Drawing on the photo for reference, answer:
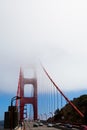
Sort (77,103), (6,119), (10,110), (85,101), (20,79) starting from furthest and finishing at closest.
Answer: (20,79)
(77,103)
(85,101)
(10,110)
(6,119)

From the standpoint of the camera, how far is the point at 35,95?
417 ft

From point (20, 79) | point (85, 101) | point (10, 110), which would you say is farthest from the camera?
point (20, 79)

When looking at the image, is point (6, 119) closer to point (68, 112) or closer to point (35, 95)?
point (68, 112)

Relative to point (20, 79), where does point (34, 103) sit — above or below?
below

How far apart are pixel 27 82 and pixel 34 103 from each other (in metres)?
7.98

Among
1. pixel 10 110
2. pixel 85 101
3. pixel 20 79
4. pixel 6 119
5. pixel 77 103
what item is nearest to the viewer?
pixel 6 119

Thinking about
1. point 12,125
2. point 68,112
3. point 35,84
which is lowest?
point 12,125

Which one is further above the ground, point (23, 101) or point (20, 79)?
point (20, 79)

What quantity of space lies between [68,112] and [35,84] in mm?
21957

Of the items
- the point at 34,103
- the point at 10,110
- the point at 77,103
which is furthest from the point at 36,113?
the point at 10,110

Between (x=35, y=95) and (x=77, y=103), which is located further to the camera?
(x=35, y=95)

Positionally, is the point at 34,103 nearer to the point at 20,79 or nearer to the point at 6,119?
the point at 20,79

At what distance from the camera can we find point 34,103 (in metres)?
125

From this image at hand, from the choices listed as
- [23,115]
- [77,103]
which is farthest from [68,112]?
[23,115]
